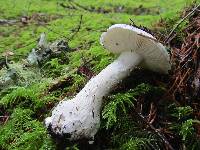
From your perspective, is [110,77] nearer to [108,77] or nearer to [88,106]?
[108,77]

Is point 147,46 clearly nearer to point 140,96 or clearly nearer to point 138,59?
point 138,59

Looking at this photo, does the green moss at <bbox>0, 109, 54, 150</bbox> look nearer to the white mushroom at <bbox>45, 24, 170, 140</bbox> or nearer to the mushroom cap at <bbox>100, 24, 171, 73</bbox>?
the white mushroom at <bbox>45, 24, 170, 140</bbox>

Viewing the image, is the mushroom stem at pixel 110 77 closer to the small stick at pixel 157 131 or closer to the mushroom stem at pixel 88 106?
the mushroom stem at pixel 88 106

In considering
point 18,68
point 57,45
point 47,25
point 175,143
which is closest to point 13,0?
point 47,25

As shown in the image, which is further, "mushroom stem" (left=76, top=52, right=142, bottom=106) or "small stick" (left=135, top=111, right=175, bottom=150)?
"mushroom stem" (left=76, top=52, right=142, bottom=106)

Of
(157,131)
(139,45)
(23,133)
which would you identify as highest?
(139,45)

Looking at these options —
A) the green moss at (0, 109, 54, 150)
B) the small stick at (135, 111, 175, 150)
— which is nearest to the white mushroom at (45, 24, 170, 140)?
the green moss at (0, 109, 54, 150)

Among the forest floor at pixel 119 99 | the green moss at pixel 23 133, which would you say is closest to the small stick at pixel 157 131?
the forest floor at pixel 119 99

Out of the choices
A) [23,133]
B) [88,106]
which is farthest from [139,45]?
[23,133]
